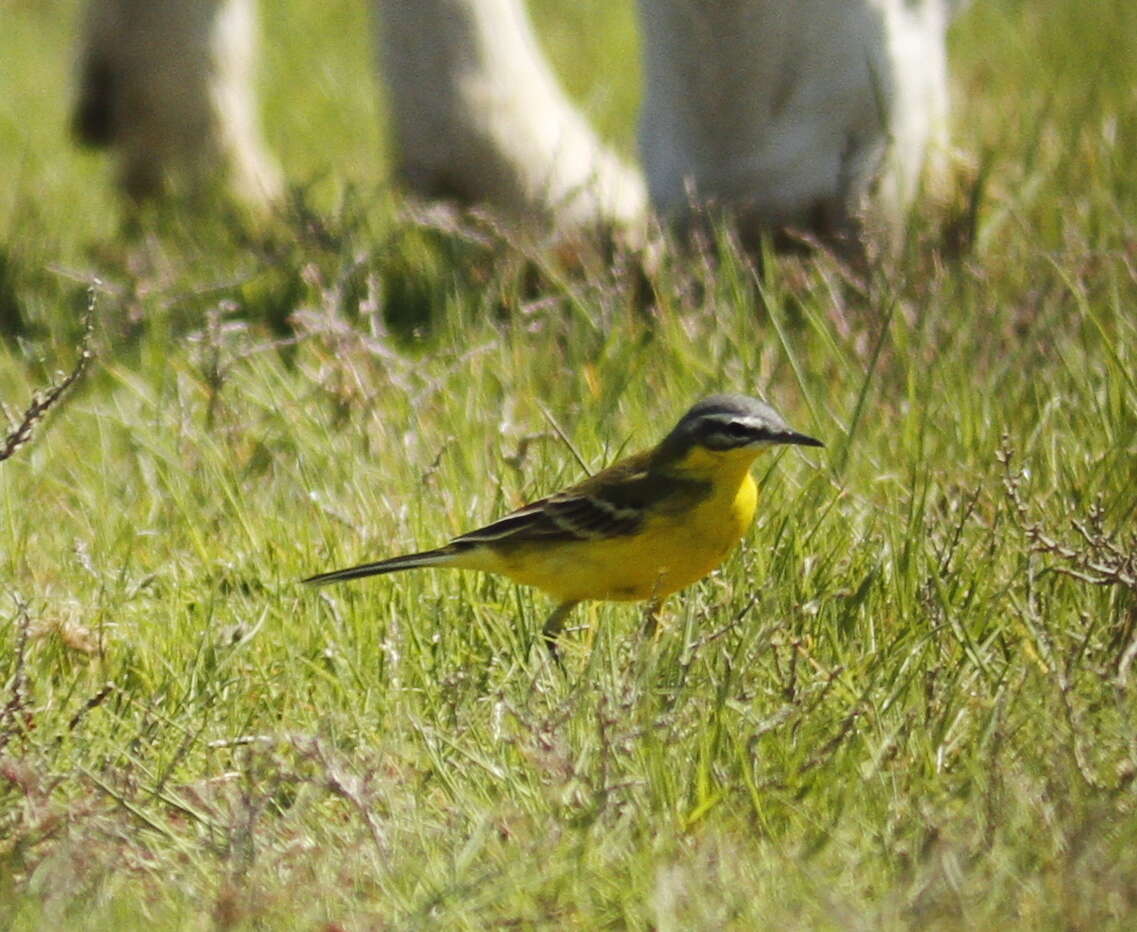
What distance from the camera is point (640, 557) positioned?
12.1 ft

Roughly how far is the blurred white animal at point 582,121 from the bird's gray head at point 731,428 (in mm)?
1188

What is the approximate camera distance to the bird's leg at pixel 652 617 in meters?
3.47

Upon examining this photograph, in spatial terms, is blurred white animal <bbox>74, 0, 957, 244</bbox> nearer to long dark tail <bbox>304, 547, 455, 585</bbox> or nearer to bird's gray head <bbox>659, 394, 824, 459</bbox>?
bird's gray head <bbox>659, 394, 824, 459</bbox>

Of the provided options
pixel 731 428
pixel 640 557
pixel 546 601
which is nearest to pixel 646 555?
pixel 640 557

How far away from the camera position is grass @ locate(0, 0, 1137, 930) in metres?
2.85

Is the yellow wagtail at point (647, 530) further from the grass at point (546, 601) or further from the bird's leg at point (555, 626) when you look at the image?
the grass at point (546, 601)

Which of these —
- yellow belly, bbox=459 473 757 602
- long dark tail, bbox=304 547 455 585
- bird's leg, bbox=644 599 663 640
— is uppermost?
long dark tail, bbox=304 547 455 585

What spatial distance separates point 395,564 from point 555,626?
0.35 m

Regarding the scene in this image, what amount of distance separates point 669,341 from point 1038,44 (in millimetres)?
3722

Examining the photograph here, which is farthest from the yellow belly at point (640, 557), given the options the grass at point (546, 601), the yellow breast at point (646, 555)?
the grass at point (546, 601)

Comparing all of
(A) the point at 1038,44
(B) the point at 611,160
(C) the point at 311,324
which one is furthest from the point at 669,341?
(A) the point at 1038,44

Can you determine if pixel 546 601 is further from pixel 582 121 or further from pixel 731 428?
pixel 582 121

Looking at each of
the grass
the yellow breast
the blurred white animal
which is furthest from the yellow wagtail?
the blurred white animal

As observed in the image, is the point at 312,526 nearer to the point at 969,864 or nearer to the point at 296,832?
the point at 296,832
